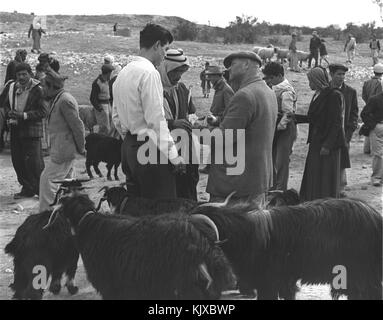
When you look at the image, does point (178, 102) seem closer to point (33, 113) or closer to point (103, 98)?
point (33, 113)

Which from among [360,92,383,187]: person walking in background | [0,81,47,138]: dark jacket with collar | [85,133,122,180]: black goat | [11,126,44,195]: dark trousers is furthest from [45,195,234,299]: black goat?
[360,92,383,187]: person walking in background

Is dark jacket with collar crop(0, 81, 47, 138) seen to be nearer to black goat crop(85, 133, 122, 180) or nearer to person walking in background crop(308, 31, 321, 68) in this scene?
black goat crop(85, 133, 122, 180)

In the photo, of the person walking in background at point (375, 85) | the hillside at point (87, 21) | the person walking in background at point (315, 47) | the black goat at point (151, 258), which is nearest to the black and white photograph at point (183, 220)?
the black goat at point (151, 258)

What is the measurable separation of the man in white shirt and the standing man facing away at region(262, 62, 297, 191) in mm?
3190

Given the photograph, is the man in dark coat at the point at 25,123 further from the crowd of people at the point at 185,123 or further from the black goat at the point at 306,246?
the black goat at the point at 306,246

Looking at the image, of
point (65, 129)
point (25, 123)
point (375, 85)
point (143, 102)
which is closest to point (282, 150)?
point (65, 129)

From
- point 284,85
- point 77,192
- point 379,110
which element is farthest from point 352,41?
point 77,192

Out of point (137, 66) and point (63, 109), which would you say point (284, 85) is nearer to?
point (63, 109)

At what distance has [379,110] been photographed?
33.7 feet

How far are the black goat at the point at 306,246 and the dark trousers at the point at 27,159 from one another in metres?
5.10

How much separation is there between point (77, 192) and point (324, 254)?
5.70ft

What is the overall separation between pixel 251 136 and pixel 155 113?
72 centimetres

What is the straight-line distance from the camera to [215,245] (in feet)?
14.3

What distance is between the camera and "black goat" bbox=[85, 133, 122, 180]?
10789 mm
